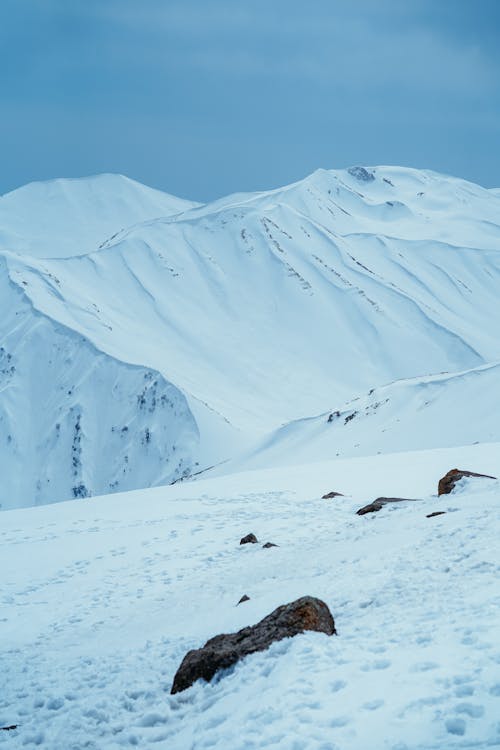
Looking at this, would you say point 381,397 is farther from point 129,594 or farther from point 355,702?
point 355,702

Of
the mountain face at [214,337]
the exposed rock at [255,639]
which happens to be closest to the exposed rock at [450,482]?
the exposed rock at [255,639]

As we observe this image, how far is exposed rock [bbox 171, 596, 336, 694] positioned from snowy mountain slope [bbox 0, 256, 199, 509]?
5885 centimetres

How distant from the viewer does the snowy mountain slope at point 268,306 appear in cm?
9800

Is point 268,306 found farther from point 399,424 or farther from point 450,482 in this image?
point 450,482

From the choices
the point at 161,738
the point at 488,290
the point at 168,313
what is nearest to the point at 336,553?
the point at 161,738

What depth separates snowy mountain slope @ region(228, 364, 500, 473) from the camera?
41.9m

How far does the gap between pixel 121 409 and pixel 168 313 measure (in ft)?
107

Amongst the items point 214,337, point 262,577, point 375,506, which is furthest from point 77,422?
point 262,577

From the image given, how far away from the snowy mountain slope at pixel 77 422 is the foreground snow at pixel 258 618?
4994 centimetres

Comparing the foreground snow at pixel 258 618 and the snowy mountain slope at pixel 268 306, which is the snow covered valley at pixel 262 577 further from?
the snowy mountain slope at pixel 268 306

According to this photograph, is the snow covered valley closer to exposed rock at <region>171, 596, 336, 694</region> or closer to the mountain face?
exposed rock at <region>171, 596, 336, 694</region>

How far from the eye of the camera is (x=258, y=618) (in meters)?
9.62

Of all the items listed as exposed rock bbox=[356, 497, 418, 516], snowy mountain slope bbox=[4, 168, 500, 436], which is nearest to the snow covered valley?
exposed rock bbox=[356, 497, 418, 516]

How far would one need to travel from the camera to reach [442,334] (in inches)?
4914
